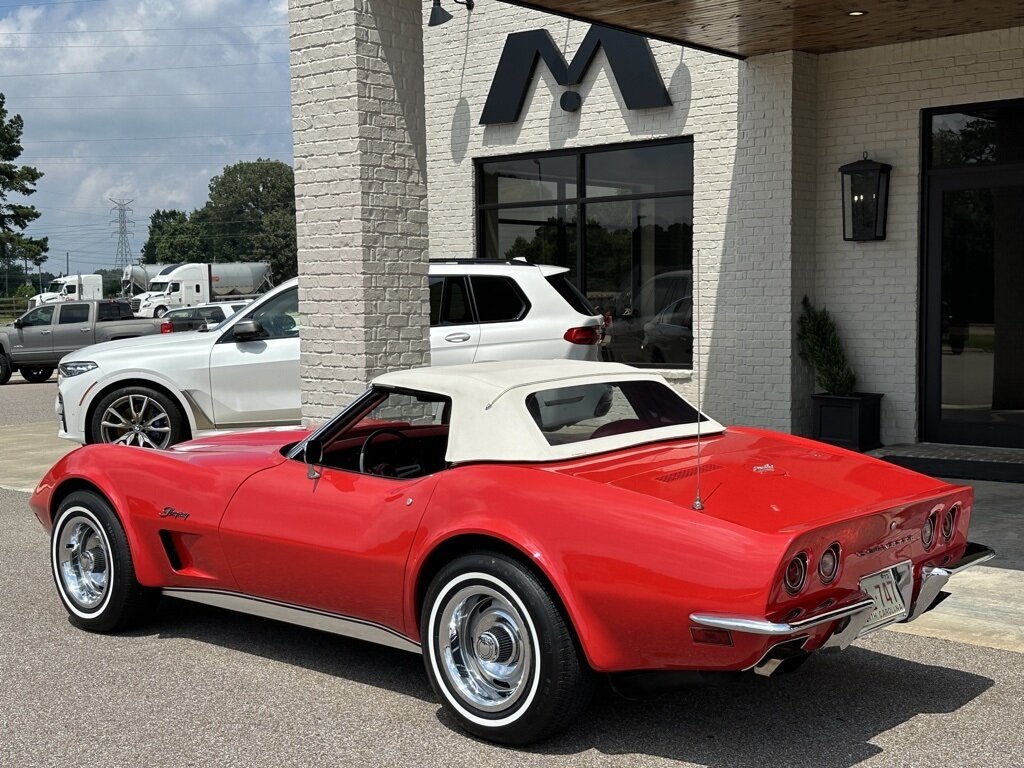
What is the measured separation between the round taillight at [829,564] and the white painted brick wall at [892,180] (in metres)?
7.48

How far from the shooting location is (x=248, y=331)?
1062 centimetres

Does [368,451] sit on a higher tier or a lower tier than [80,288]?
lower

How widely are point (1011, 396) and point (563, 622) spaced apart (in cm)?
766

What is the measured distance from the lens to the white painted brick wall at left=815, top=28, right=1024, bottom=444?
35.4ft

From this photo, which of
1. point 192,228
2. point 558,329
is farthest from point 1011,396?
point 192,228

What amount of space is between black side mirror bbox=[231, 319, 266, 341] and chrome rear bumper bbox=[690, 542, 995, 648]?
718cm

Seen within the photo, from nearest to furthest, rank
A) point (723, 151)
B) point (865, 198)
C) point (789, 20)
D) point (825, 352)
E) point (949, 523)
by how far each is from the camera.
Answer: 1. point (949, 523)
2. point (789, 20)
3. point (865, 198)
4. point (825, 352)
5. point (723, 151)

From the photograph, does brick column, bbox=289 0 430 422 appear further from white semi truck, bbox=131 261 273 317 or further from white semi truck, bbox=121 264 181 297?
white semi truck, bbox=121 264 181 297

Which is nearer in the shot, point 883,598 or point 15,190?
point 883,598

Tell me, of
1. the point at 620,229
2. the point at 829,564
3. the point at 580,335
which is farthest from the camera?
the point at 620,229

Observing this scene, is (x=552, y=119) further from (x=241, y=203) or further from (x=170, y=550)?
(x=241, y=203)

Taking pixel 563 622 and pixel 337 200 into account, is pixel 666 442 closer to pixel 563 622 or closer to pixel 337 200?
pixel 563 622

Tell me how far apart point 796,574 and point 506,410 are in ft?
4.46

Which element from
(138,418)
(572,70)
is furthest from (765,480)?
(572,70)
